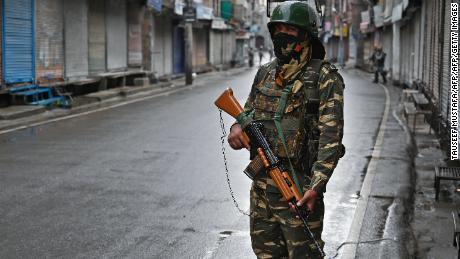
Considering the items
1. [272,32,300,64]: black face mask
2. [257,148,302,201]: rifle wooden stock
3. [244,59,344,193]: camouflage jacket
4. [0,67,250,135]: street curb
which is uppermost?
[272,32,300,64]: black face mask

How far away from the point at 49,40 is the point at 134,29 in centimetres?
869

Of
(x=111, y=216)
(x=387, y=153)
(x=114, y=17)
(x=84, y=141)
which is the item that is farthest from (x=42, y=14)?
(x=111, y=216)

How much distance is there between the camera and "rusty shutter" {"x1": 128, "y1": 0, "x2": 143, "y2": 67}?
1106 inches

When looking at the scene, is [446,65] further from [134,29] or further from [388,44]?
[388,44]

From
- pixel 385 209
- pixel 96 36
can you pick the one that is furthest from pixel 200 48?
pixel 385 209

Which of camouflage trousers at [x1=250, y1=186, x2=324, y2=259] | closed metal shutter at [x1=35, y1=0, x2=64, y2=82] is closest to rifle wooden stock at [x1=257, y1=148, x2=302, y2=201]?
camouflage trousers at [x1=250, y1=186, x2=324, y2=259]

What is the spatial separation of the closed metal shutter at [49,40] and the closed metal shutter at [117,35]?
466 cm

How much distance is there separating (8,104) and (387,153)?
986 cm

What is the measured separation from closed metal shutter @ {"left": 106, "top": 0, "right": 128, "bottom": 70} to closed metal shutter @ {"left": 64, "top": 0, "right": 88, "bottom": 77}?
8.72 ft

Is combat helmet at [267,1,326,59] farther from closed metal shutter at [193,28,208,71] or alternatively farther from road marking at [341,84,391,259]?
closed metal shutter at [193,28,208,71]

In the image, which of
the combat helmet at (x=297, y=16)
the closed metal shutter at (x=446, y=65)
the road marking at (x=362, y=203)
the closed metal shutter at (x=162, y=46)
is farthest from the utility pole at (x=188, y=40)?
the combat helmet at (x=297, y=16)

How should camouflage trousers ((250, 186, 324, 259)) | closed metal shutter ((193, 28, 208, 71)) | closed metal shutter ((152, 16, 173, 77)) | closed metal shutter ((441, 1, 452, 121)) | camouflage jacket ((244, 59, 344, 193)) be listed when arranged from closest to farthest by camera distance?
camouflage jacket ((244, 59, 344, 193)), camouflage trousers ((250, 186, 324, 259)), closed metal shutter ((441, 1, 452, 121)), closed metal shutter ((152, 16, 173, 77)), closed metal shutter ((193, 28, 208, 71))

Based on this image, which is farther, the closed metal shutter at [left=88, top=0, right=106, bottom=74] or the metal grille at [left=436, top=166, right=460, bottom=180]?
the closed metal shutter at [left=88, top=0, right=106, bottom=74]

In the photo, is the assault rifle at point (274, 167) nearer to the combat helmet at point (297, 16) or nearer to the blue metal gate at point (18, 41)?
the combat helmet at point (297, 16)
